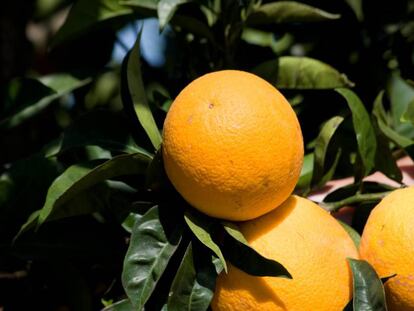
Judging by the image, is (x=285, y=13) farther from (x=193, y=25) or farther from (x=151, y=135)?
(x=151, y=135)

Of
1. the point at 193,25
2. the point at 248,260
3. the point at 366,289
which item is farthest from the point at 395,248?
the point at 193,25

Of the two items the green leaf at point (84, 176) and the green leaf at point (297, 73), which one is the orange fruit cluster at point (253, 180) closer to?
the green leaf at point (84, 176)

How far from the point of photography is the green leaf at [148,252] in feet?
3.06

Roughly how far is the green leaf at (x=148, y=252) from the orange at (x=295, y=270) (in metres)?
0.09

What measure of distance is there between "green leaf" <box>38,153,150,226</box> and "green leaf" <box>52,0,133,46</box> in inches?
13.7

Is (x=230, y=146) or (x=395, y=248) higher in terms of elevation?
(x=230, y=146)

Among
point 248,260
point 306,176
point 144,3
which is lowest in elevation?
point 306,176

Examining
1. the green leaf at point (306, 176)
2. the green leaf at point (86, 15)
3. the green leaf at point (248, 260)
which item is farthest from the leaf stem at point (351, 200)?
the green leaf at point (86, 15)

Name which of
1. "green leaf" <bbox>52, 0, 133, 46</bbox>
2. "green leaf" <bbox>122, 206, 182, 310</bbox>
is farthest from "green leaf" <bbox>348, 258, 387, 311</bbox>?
"green leaf" <bbox>52, 0, 133, 46</bbox>

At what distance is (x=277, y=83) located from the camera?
1337 mm

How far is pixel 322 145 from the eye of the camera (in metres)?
1.17

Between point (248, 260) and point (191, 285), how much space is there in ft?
0.28

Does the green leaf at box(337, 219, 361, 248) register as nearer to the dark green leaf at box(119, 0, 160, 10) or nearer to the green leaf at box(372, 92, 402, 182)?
the green leaf at box(372, 92, 402, 182)

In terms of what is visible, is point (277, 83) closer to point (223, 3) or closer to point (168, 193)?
point (223, 3)
